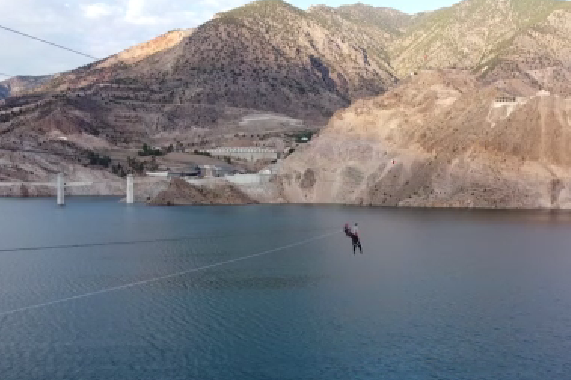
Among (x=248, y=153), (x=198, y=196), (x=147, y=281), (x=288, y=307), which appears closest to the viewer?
(x=288, y=307)

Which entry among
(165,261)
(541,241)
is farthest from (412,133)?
(165,261)

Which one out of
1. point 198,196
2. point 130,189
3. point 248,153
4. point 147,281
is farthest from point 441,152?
point 248,153

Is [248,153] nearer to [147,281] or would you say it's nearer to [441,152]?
[441,152]

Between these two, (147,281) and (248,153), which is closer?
(147,281)

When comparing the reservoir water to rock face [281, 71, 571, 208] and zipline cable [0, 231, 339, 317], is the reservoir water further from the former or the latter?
rock face [281, 71, 571, 208]

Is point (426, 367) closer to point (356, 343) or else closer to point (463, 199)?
point (356, 343)

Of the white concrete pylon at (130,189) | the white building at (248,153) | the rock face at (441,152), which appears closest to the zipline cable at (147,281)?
the rock face at (441,152)

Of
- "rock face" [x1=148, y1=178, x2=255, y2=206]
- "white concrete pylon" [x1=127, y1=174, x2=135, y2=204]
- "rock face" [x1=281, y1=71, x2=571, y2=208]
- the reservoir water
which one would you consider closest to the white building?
"white concrete pylon" [x1=127, y1=174, x2=135, y2=204]
